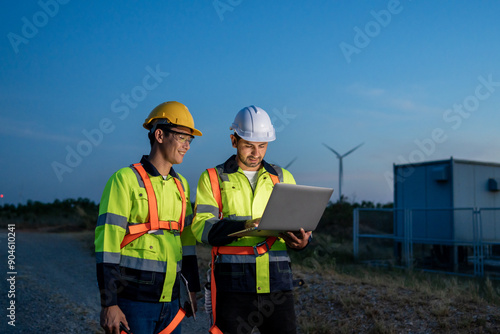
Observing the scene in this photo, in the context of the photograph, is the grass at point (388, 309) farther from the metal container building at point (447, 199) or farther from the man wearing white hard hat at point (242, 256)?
the metal container building at point (447, 199)

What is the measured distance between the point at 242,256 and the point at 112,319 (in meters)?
0.93

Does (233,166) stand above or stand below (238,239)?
above

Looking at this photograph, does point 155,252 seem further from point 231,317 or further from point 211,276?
point 231,317

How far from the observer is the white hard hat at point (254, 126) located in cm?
350

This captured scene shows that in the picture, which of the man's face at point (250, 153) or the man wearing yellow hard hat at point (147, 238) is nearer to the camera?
the man wearing yellow hard hat at point (147, 238)

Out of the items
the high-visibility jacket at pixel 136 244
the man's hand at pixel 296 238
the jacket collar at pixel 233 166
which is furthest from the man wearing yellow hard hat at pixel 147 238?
the man's hand at pixel 296 238

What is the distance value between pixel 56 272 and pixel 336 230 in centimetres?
1764

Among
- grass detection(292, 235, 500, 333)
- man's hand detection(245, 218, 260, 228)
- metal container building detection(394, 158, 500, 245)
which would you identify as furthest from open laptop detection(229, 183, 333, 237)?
metal container building detection(394, 158, 500, 245)

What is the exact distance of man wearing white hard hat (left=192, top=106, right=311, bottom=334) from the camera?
3.18m

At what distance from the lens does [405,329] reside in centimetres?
628

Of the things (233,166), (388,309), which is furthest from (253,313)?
(388,309)

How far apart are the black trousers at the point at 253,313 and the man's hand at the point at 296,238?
390 mm

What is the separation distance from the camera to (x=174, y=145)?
3.40 m

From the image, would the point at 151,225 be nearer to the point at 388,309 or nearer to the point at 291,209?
the point at 291,209
